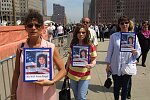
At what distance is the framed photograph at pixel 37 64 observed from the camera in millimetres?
2699

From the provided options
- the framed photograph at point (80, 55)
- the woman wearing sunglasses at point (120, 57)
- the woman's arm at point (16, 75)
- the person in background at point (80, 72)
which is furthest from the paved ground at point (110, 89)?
the woman's arm at point (16, 75)

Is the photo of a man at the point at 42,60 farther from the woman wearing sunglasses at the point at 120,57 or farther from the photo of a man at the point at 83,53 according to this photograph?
the woman wearing sunglasses at the point at 120,57

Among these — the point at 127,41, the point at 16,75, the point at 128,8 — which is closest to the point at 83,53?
the point at 127,41

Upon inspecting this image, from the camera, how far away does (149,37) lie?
416 inches

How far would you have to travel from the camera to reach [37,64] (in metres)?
2.72

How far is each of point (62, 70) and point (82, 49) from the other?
1.75 meters

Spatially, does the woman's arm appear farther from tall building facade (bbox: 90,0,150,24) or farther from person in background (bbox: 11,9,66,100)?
tall building facade (bbox: 90,0,150,24)

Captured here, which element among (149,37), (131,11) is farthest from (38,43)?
(131,11)

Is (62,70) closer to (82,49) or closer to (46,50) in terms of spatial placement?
(46,50)

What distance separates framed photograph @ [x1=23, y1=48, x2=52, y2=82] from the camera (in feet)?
8.86

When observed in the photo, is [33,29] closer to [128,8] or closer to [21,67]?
[21,67]

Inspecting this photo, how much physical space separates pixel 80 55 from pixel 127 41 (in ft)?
3.07

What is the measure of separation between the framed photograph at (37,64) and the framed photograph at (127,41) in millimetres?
2434

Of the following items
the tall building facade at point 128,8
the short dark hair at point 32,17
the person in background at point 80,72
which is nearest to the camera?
the short dark hair at point 32,17
